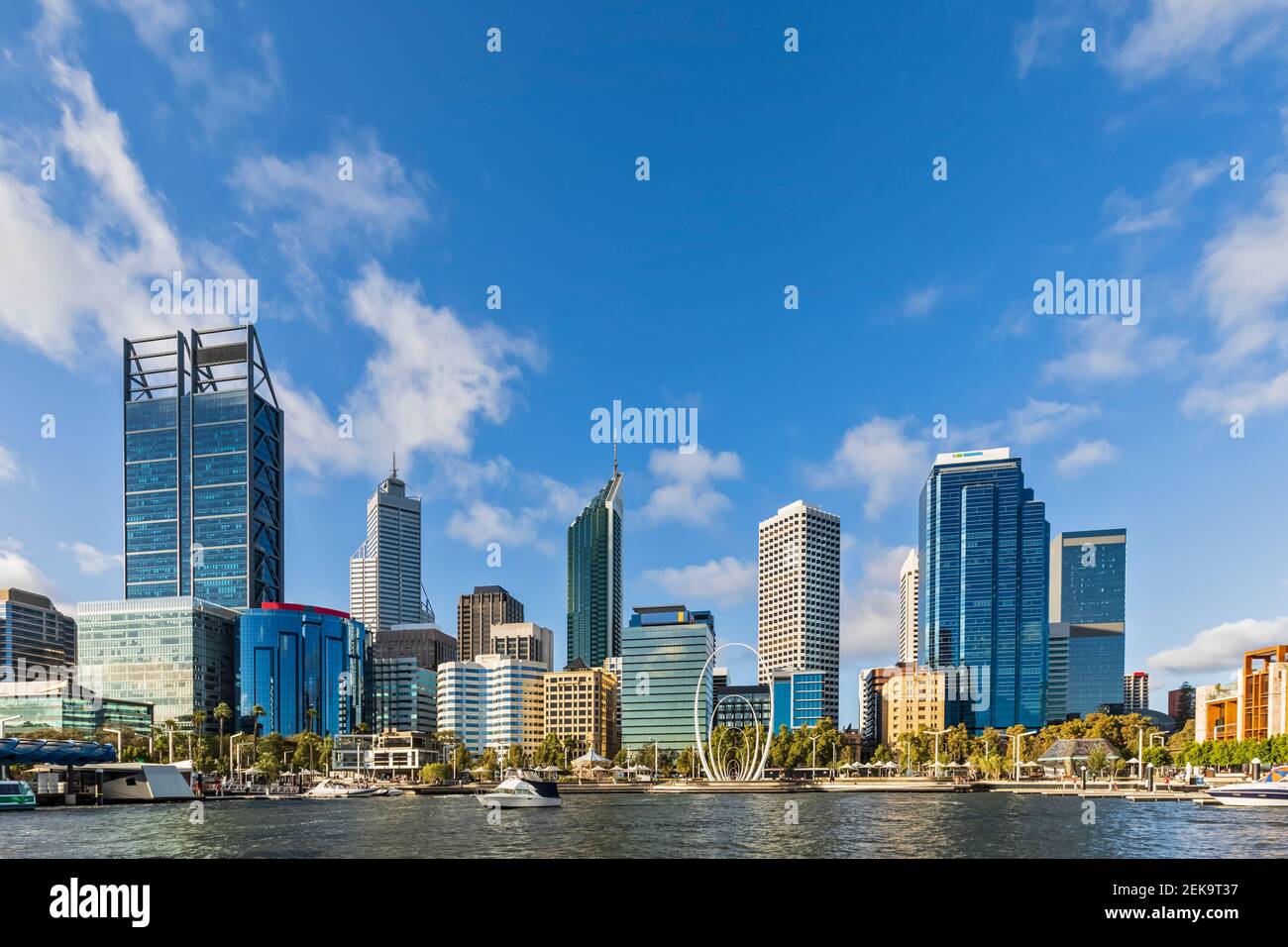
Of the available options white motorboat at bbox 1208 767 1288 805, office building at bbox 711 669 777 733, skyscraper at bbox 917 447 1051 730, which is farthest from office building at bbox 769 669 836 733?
white motorboat at bbox 1208 767 1288 805

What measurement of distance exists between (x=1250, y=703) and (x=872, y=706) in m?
79.8

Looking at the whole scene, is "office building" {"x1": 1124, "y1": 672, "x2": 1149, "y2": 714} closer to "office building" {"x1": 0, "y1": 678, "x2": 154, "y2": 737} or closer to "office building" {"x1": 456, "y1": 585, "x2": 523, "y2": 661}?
"office building" {"x1": 456, "y1": 585, "x2": 523, "y2": 661}

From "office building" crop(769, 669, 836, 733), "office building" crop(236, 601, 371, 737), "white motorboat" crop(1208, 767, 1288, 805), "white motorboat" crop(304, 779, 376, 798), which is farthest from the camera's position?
"office building" crop(769, 669, 836, 733)

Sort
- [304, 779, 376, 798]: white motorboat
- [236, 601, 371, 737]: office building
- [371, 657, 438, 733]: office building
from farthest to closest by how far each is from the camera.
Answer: [371, 657, 438, 733]: office building < [236, 601, 371, 737]: office building < [304, 779, 376, 798]: white motorboat

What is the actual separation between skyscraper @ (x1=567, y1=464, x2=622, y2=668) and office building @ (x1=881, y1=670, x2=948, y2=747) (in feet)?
250

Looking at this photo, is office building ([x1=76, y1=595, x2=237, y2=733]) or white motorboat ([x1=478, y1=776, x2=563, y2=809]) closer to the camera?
white motorboat ([x1=478, y1=776, x2=563, y2=809])

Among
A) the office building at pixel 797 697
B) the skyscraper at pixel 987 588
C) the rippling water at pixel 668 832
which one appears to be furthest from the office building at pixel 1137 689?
the rippling water at pixel 668 832

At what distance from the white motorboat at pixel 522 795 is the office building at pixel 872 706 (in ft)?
282

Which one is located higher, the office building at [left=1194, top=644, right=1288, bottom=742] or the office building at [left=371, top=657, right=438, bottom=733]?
the office building at [left=1194, top=644, right=1288, bottom=742]

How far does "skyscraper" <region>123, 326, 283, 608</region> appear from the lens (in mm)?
123938

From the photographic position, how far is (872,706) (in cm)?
14250
